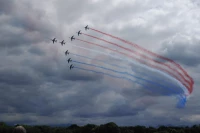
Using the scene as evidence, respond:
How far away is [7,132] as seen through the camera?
16550 centimetres

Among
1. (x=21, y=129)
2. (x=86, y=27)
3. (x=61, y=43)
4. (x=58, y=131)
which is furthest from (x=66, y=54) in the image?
(x=21, y=129)

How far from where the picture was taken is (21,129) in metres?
20.1

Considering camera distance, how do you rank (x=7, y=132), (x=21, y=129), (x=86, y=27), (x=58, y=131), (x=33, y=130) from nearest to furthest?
(x=21, y=129)
(x=86, y=27)
(x=7, y=132)
(x=33, y=130)
(x=58, y=131)

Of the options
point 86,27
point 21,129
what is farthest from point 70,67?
point 21,129

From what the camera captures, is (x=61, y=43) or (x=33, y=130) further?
(x=33, y=130)

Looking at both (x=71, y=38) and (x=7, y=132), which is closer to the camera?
(x=71, y=38)

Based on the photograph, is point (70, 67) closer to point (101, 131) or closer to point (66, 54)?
point (66, 54)

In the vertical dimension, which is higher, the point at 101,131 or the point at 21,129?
the point at 101,131

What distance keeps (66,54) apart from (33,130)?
73830mm

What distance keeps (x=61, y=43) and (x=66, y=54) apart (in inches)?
238

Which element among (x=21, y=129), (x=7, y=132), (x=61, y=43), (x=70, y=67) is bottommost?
(x=21, y=129)

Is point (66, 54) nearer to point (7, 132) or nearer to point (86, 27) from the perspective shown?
point (86, 27)

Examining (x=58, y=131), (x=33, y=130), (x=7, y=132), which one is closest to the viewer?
(x=7, y=132)

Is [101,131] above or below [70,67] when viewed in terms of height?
below
